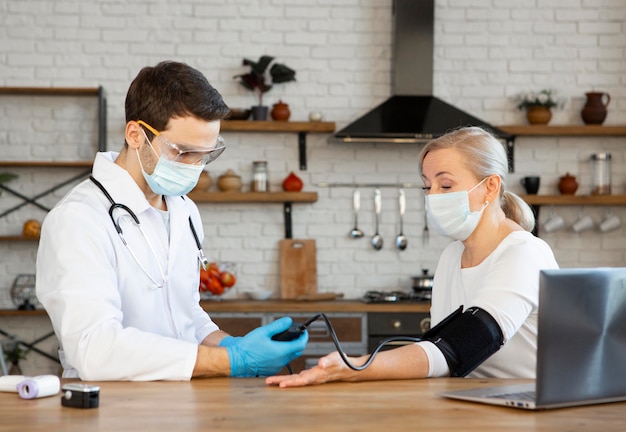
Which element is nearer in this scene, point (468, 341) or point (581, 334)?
point (581, 334)

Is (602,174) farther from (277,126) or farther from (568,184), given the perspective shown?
(277,126)

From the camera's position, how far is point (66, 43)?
5488mm

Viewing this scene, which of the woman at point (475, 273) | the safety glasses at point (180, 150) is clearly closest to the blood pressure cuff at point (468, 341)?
the woman at point (475, 273)

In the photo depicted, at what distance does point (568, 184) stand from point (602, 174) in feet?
0.78

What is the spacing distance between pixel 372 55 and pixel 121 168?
A: 352 cm

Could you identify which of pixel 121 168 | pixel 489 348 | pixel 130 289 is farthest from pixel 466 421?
pixel 121 168

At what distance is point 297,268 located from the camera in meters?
5.49

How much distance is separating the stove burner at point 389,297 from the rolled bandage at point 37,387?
3.54 m

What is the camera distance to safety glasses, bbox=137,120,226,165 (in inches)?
90.7

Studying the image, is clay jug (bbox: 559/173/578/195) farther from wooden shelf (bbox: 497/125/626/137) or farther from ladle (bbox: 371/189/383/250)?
ladle (bbox: 371/189/383/250)

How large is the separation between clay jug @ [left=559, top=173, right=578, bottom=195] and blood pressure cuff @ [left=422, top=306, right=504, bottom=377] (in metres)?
3.68

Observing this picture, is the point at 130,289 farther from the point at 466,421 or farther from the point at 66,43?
the point at 66,43

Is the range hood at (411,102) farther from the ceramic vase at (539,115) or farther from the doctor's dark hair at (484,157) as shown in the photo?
the doctor's dark hair at (484,157)

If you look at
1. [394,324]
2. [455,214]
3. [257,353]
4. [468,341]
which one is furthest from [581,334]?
[394,324]
